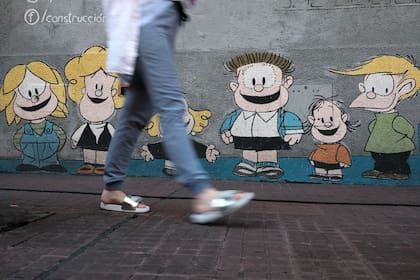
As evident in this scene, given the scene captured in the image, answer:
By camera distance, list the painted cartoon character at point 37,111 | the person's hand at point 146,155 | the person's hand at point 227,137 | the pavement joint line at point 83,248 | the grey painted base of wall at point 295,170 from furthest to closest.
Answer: the painted cartoon character at point 37,111, the person's hand at point 146,155, the person's hand at point 227,137, the grey painted base of wall at point 295,170, the pavement joint line at point 83,248

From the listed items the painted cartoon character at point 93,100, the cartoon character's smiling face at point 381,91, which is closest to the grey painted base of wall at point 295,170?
the painted cartoon character at point 93,100

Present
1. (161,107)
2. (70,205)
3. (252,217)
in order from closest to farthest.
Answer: (161,107)
(252,217)
(70,205)

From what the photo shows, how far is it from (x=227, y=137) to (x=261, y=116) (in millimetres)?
589

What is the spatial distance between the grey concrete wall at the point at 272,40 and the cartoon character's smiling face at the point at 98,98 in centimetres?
22

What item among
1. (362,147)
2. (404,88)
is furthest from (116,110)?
(404,88)

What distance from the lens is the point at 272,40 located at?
22.1 ft

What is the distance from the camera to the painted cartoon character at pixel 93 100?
708 cm

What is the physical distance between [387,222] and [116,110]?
4601 mm

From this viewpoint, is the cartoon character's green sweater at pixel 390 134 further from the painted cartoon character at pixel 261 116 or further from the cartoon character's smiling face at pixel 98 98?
the cartoon character's smiling face at pixel 98 98

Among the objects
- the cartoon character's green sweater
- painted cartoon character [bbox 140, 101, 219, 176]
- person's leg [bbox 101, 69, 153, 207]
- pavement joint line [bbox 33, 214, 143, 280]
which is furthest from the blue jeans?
the cartoon character's green sweater

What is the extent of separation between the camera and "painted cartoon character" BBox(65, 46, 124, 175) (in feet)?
23.2

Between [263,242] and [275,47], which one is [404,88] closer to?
[275,47]

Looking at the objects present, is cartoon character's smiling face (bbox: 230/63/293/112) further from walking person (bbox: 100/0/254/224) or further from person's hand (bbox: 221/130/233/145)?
walking person (bbox: 100/0/254/224)

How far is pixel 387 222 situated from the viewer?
3611mm
